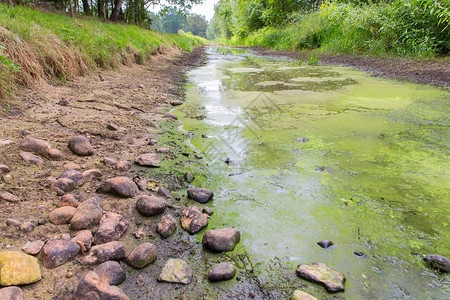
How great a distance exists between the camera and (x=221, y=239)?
111cm

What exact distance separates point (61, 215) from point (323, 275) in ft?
3.53

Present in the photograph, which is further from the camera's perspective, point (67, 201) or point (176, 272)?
point (67, 201)

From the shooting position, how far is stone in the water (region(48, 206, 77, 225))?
3.71ft

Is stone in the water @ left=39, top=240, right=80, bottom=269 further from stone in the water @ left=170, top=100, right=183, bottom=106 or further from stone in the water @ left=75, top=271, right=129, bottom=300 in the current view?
stone in the water @ left=170, top=100, right=183, bottom=106

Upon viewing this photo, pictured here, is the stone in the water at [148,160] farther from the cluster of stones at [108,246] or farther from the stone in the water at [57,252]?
the stone in the water at [57,252]

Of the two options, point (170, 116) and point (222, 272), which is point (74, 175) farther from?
point (170, 116)

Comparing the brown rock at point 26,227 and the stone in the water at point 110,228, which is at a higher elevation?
the brown rock at point 26,227

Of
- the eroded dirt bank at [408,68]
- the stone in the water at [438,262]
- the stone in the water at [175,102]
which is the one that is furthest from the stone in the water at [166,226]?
the eroded dirt bank at [408,68]

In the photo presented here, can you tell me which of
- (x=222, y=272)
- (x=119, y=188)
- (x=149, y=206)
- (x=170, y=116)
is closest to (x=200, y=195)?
(x=149, y=206)

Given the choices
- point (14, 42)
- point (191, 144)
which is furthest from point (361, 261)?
point (14, 42)

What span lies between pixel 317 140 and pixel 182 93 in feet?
7.91

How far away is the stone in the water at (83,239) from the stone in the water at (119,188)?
0.98 ft

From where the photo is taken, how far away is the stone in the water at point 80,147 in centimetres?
171

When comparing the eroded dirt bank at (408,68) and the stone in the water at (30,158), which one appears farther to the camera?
the eroded dirt bank at (408,68)
